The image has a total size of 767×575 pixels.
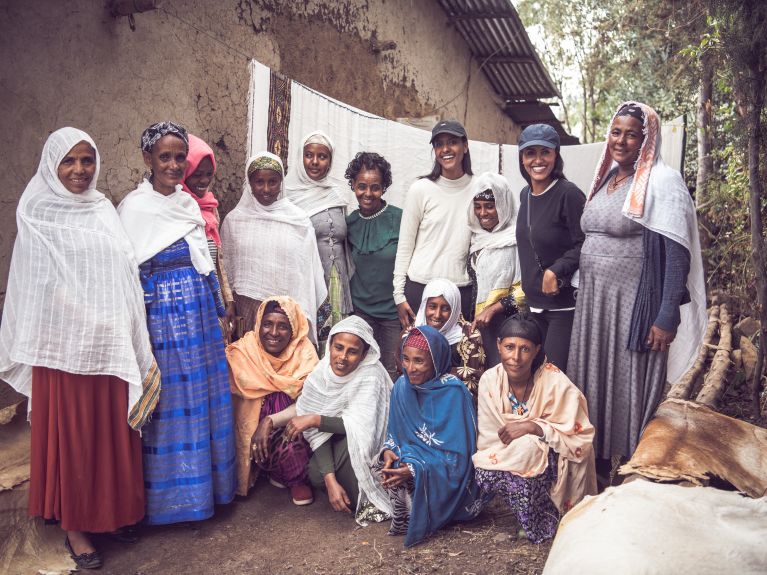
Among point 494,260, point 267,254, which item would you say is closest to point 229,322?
point 267,254

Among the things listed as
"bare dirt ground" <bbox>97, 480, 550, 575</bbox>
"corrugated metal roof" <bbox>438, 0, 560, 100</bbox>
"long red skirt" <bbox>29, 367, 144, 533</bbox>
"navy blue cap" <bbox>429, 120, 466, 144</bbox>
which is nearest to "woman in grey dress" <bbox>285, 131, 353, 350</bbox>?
"navy blue cap" <bbox>429, 120, 466, 144</bbox>

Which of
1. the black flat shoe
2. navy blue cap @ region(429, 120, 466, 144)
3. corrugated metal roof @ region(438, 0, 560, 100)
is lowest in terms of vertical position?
the black flat shoe

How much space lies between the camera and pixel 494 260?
3.57 m

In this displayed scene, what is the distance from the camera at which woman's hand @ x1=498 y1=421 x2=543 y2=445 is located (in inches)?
111

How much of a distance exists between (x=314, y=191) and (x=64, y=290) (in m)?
1.74

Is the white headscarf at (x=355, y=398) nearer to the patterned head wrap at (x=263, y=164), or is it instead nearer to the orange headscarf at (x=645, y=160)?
the patterned head wrap at (x=263, y=164)

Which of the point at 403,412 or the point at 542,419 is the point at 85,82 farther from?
the point at 542,419

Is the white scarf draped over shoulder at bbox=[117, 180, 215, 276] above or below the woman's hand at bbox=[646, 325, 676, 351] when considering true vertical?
above

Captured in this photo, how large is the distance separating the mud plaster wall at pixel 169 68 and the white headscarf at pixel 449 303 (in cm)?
183

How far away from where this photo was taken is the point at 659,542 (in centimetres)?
169

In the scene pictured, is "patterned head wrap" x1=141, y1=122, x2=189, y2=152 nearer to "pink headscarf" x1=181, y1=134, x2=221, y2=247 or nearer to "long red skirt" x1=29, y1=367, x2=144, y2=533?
"pink headscarf" x1=181, y1=134, x2=221, y2=247

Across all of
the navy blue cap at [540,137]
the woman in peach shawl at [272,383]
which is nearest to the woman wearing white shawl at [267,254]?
the woman in peach shawl at [272,383]

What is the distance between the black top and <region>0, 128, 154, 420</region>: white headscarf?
1.82 m

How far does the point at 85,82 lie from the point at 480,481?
282cm
